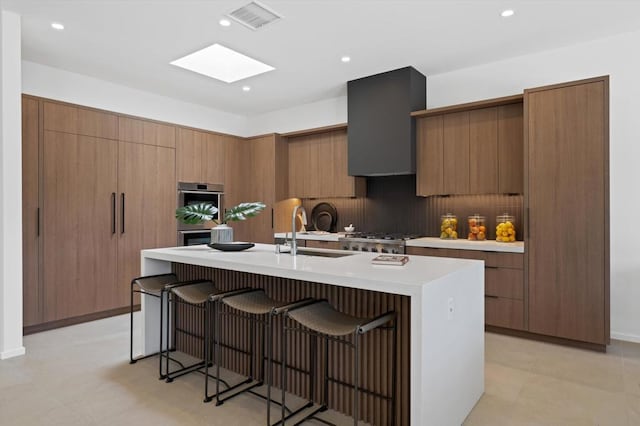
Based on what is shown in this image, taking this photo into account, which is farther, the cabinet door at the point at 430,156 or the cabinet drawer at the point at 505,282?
the cabinet door at the point at 430,156

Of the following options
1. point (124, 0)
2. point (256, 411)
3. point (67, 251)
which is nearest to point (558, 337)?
point (256, 411)

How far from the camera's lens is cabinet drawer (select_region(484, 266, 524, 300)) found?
3.62 meters

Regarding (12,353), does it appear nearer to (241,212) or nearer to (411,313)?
(241,212)

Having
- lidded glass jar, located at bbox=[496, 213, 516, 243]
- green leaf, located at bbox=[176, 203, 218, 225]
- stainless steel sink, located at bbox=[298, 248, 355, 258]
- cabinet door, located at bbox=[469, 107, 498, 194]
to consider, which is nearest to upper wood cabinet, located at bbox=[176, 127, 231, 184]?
green leaf, located at bbox=[176, 203, 218, 225]

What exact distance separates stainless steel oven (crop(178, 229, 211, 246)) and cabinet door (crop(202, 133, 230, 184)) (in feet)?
2.38

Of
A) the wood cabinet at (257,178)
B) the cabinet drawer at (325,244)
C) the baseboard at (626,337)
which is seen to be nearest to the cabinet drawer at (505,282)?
the baseboard at (626,337)

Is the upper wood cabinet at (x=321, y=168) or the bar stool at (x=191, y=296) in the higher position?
the upper wood cabinet at (x=321, y=168)

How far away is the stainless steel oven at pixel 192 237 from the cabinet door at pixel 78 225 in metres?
0.85

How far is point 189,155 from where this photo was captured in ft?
→ 17.3

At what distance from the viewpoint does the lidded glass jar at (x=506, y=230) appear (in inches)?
155

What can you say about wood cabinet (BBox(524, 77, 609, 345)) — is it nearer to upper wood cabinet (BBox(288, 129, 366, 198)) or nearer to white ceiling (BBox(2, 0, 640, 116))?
white ceiling (BBox(2, 0, 640, 116))

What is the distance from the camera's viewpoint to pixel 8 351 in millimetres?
3141

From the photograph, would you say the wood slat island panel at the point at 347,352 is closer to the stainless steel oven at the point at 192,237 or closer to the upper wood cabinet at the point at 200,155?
the stainless steel oven at the point at 192,237

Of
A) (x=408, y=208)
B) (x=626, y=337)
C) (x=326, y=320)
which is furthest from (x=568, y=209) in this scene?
(x=326, y=320)
